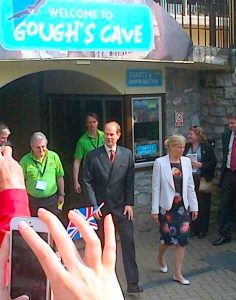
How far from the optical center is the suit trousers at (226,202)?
301 inches

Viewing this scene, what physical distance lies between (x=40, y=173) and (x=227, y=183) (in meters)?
2.66

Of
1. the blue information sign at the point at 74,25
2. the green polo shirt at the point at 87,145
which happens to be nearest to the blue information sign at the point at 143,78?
the green polo shirt at the point at 87,145

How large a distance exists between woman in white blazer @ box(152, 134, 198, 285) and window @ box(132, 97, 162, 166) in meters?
1.95

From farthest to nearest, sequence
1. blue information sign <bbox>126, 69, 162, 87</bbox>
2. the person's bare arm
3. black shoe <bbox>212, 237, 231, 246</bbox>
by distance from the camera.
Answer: blue information sign <bbox>126, 69, 162, 87</bbox>
black shoe <bbox>212, 237, 231, 246</bbox>
the person's bare arm

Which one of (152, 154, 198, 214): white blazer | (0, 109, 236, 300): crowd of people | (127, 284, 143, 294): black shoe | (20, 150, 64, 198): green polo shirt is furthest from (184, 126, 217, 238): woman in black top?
(127, 284, 143, 294): black shoe

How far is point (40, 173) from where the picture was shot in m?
6.30

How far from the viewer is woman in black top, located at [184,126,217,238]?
766cm

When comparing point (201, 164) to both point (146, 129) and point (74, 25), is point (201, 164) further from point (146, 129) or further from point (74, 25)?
point (74, 25)

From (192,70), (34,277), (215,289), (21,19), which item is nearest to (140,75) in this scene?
(192,70)

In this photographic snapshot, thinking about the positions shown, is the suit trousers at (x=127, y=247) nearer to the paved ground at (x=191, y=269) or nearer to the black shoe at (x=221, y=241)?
the paved ground at (x=191, y=269)

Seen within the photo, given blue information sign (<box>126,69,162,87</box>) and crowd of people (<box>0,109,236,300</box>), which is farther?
blue information sign (<box>126,69,162,87</box>)

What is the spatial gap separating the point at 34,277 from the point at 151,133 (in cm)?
679

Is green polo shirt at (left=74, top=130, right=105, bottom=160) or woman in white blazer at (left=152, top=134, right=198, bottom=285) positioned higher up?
green polo shirt at (left=74, top=130, right=105, bottom=160)

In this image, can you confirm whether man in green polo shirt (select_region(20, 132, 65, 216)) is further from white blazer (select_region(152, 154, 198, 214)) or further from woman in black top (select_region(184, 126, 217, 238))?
woman in black top (select_region(184, 126, 217, 238))
